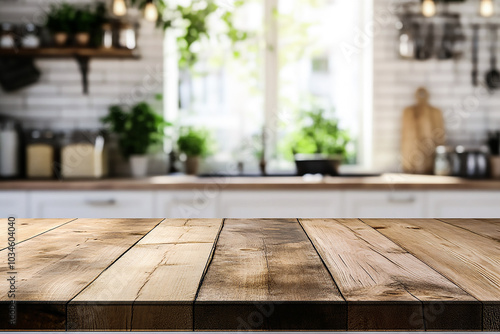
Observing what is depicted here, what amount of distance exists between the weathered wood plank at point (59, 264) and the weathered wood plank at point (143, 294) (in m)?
0.03

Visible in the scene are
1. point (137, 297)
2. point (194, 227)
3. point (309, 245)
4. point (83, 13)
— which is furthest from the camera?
point (83, 13)

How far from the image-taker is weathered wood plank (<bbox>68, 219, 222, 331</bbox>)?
76 centimetres

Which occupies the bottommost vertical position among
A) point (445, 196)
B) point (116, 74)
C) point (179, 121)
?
point (445, 196)

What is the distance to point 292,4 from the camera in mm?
4062

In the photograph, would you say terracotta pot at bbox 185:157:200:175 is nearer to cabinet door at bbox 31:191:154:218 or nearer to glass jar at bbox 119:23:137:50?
cabinet door at bbox 31:191:154:218

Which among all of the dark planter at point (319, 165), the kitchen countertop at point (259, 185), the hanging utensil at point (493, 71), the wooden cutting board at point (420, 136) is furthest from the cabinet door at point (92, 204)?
the hanging utensil at point (493, 71)

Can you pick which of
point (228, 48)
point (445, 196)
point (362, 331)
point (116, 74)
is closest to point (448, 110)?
point (445, 196)

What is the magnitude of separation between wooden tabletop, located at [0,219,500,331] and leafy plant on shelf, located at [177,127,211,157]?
8.23 feet

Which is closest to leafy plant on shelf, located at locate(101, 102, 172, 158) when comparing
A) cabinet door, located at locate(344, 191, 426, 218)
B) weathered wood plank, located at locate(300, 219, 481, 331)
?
cabinet door, located at locate(344, 191, 426, 218)

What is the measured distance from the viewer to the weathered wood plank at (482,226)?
1.37m

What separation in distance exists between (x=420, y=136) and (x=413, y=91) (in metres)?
0.39

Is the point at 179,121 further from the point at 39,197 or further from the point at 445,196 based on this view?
the point at 445,196

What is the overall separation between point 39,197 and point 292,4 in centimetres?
250

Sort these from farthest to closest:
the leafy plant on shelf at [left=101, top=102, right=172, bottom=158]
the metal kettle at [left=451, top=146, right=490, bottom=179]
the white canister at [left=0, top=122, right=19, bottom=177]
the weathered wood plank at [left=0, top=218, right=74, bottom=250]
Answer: the leafy plant on shelf at [left=101, top=102, right=172, bottom=158], the white canister at [left=0, top=122, right=19, bottom=177], the metal kettle at [left=451, top=146, right=490, bottom=179], the weathered wood plank at [left=0, top=218, right=74, bottom=250]
